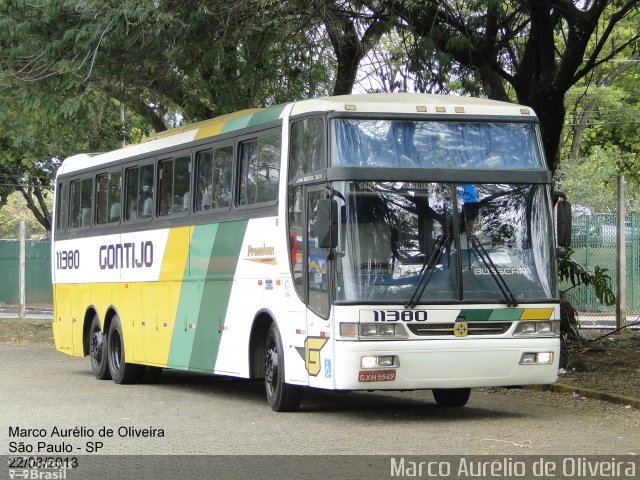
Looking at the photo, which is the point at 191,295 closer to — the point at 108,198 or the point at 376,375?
the point at 108,198

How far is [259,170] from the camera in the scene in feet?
48.3

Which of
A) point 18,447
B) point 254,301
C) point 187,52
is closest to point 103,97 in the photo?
point 187,52

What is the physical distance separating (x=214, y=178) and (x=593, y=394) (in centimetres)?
542

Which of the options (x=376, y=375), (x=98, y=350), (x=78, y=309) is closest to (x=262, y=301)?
(x=376, y=375)

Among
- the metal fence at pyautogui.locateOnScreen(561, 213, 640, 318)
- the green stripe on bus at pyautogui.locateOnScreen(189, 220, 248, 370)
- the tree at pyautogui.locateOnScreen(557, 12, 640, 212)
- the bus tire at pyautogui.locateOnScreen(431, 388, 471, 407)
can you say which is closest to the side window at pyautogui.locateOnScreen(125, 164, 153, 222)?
the green stripe on bus at pyautogui.locateOnScreen(189, 220, 248, 370)

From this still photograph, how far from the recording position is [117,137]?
32.5 m

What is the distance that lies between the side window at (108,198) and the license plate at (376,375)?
785cm

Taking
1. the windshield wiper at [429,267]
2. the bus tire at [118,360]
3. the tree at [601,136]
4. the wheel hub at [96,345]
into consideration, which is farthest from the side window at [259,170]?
the tree at [601,136]

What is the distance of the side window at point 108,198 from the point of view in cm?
1938

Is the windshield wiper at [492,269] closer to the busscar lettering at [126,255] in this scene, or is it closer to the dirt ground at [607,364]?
the dirt ground at [607,364]

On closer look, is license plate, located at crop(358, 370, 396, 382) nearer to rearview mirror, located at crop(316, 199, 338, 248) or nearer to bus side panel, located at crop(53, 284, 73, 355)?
rearview mirror, located at crop(316, 199, 338, 248)

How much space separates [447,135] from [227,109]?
31.9 feet


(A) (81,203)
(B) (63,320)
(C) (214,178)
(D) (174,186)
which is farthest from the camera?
(B) (63,320)

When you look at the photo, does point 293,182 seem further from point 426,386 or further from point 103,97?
point 103,97
